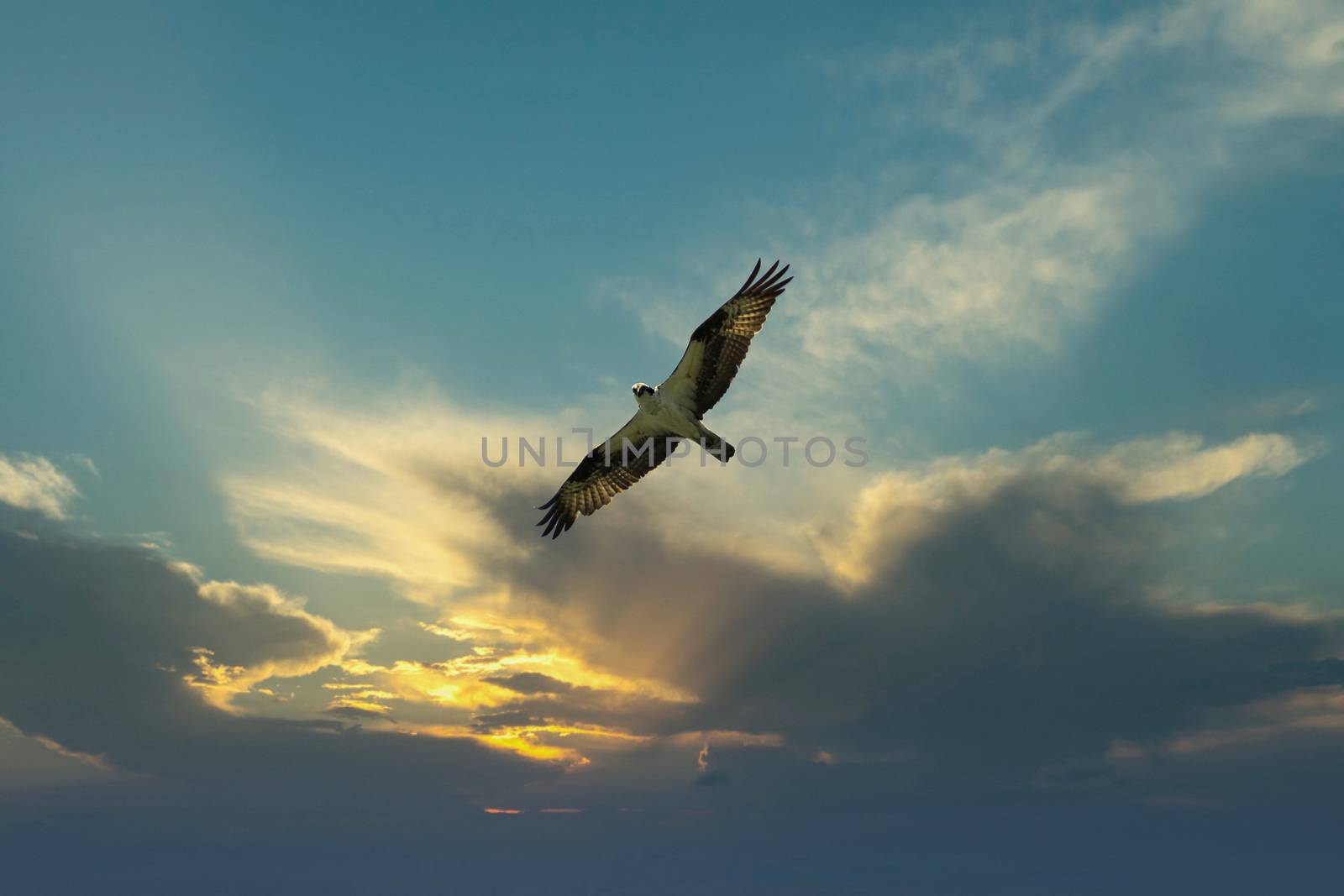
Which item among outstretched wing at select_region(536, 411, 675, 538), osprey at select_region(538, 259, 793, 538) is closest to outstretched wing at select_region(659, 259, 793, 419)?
osprey at select_region(538, 259, 793, 538)

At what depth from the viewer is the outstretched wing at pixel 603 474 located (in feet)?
88.8

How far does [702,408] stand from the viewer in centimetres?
2478

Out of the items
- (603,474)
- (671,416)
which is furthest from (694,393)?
(603,474)

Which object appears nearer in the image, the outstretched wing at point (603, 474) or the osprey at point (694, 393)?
the osprey at point (694, 393)

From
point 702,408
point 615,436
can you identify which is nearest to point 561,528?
point 615,436

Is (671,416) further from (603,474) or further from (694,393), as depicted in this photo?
(603,474)

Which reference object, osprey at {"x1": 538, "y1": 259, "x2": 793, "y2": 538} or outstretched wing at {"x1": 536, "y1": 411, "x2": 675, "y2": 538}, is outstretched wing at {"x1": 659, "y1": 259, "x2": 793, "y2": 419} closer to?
osprey at {"x1": 538, "y1": 259, "x2": 793, "y2": 538}

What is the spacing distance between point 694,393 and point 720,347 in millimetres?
1512

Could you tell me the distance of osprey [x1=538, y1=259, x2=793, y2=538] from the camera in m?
23.7

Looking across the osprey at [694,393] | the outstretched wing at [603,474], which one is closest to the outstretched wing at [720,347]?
the osprey at [694,393]

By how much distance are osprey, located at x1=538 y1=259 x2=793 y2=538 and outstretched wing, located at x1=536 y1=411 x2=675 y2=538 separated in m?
0.03

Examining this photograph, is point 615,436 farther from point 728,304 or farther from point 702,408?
point 728,304

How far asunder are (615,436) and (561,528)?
3508mm

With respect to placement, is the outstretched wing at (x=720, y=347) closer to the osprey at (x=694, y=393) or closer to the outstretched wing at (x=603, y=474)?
the osprey at (x=694, y=393)
